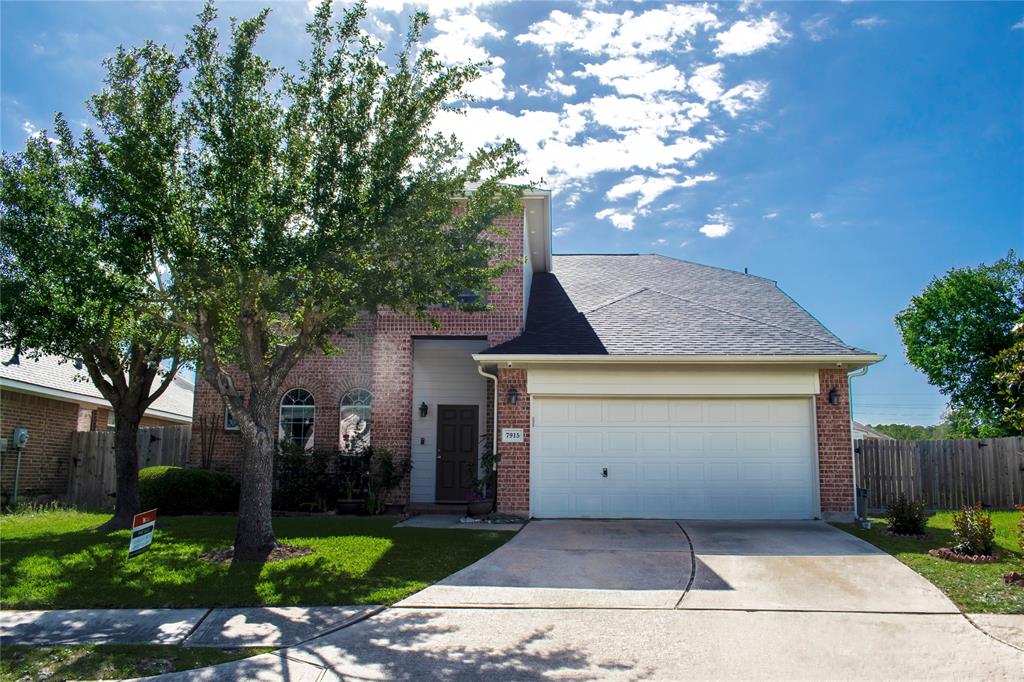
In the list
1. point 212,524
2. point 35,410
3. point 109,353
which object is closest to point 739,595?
point 212,524

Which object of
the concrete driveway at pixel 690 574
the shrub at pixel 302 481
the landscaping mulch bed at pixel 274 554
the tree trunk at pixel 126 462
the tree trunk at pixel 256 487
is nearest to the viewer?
the concrete driveway at pixel 690 574

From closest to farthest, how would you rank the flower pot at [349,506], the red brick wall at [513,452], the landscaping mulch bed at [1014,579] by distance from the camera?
the landscaping mulch bed at [1014,579], the red brick wall at [513,452], the flower pot at [349,506]

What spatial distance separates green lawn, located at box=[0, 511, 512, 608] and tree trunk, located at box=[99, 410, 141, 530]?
624 millimetres

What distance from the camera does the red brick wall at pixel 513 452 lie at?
12.4 metres

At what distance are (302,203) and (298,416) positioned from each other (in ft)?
24.6

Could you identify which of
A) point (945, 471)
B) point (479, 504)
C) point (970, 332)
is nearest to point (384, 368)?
point (479, 504)

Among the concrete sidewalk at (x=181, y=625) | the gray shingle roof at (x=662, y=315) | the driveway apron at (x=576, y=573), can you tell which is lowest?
the concrete sidewalk at (x=181, y=625)

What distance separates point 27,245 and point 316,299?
11.9 ft

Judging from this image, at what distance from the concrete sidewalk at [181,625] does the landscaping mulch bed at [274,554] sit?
1868mm

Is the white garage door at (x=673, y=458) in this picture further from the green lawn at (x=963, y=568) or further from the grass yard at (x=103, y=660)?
the grass yard at (x=103, y=660)

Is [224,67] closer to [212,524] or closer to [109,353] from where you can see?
[109,353]

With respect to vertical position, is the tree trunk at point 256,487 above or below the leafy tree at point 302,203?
below

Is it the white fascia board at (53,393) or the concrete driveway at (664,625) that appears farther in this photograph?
the white fascia board at (53,393)

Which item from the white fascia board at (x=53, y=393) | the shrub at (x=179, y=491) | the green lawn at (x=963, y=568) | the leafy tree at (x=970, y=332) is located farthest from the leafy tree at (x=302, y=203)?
the leafy tree at (x=970, y=332)
